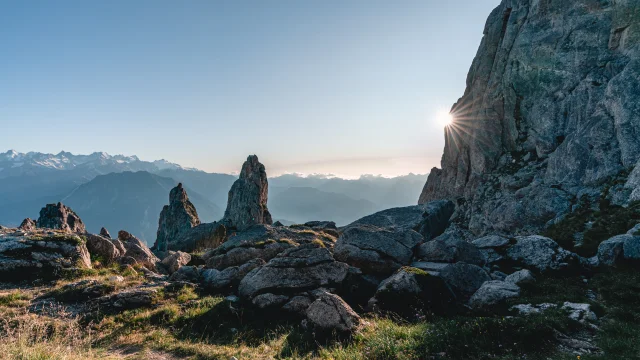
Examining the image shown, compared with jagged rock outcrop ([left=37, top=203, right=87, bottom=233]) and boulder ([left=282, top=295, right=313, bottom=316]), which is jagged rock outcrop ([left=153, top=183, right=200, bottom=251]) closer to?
jagged rock outcrop ([left=37, top=203, right=87, bottom=233])

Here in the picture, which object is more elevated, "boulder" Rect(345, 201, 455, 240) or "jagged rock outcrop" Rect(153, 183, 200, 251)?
"boulder" Rect(345, 201, 455, 240)

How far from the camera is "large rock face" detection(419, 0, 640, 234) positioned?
2270 inches

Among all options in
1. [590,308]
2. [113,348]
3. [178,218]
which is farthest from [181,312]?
[178,218]

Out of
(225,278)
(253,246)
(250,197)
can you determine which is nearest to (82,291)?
(225,278)

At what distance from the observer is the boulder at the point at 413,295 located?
19469 mm

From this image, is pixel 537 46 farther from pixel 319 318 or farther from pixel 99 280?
pixel 99 280

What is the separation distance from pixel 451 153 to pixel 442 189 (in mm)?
16154

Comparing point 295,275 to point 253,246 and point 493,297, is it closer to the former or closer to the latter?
point 253,246

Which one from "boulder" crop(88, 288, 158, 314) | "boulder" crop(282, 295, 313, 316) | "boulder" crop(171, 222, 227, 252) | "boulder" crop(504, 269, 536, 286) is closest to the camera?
"boulder" crop(88, 288, 158, 314)

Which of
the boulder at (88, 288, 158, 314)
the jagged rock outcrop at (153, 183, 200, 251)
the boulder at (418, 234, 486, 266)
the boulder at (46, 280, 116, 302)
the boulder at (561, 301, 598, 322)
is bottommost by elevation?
the jagged rock outcrop at (153, 183, 200, 251)

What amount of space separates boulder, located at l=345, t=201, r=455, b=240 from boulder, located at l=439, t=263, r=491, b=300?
1265 inches

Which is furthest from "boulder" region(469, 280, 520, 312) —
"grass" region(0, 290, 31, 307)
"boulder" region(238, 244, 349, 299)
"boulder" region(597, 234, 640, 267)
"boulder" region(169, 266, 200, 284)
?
"grass" region(0, 290, 31, 307)

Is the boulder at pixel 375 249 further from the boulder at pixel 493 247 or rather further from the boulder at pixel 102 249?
the boulder at pixel 102 249

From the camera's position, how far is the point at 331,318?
1580 centimetres
